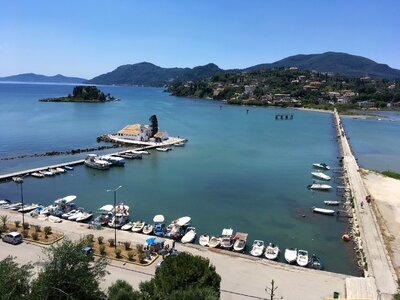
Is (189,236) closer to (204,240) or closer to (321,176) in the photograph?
(204,240)

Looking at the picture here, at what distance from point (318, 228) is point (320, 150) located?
1629 inches

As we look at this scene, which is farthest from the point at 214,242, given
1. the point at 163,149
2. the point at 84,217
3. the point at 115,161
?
the point at 163,149

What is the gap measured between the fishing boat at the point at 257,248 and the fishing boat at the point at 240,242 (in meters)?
0.76

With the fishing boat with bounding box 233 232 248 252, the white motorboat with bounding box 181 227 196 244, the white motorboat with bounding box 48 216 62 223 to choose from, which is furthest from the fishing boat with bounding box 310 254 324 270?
the white motorboat with bounding box 48 216 62 223

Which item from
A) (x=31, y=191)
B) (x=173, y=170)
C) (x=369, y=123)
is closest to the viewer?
(x=31, y=191)

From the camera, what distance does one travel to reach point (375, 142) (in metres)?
84.5

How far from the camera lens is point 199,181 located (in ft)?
150

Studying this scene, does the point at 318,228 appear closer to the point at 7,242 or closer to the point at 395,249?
the point at 395,249

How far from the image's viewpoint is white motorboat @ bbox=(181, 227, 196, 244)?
28.0 meters

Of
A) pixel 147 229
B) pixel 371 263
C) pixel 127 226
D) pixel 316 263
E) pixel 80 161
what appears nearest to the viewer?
pixel 371 263

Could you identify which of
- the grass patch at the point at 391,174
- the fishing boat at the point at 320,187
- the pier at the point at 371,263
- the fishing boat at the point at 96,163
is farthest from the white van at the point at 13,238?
the grass patch at the point at 391,174

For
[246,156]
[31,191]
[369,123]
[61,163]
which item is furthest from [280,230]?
[369,123]

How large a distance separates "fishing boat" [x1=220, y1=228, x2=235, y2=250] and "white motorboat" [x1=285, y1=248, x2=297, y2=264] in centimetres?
413

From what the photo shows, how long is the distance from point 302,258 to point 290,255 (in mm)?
859
